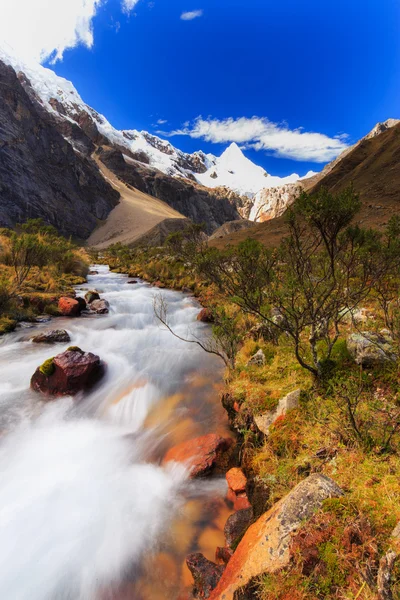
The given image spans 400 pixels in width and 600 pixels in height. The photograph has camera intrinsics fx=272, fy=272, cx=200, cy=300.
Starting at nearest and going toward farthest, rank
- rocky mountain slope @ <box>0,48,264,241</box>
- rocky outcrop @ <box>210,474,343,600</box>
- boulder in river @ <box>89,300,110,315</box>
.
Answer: rocky outcrop @ <box>210,474,343,600</box> → boulder in river @ <box>89,300,110,315</box> → rocky mountain slope @ <box>0,48,264,241</box>

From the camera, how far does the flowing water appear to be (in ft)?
11.5

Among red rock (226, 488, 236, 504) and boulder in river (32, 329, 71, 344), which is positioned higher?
red rock (226, 488, 236, 504)

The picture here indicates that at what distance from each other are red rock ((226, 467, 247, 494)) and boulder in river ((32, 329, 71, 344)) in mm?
8222

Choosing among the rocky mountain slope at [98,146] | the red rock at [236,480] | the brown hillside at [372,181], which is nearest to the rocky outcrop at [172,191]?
the rocky mountain slope at [98,146]

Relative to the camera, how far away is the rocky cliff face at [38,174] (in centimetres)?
6419

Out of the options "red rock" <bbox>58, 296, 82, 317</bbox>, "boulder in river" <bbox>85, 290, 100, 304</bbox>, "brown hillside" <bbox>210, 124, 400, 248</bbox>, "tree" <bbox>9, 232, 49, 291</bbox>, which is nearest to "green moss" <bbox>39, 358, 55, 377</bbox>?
"red rock" <bbox>58, 296, 82, 317</bbox>

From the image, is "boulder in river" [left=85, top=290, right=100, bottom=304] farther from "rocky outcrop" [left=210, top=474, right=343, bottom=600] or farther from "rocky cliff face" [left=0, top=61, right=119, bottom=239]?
"rocky cliff face" [left=0, top=61, right=119, bottom=239]

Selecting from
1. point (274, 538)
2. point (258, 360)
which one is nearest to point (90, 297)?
point (258, 360)

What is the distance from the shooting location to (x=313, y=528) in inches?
95.3

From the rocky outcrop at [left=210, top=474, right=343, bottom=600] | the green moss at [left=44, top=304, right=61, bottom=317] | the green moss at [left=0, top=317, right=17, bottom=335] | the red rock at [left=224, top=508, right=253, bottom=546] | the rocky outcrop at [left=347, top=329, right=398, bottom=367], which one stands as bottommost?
the green moss at [left=0, top=317, right=17, bottom=335]

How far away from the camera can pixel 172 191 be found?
145000 mm

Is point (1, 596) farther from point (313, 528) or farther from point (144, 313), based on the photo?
point (144, 313)

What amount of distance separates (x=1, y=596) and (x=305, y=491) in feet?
12.7

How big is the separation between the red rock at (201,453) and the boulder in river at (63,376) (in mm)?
3412
